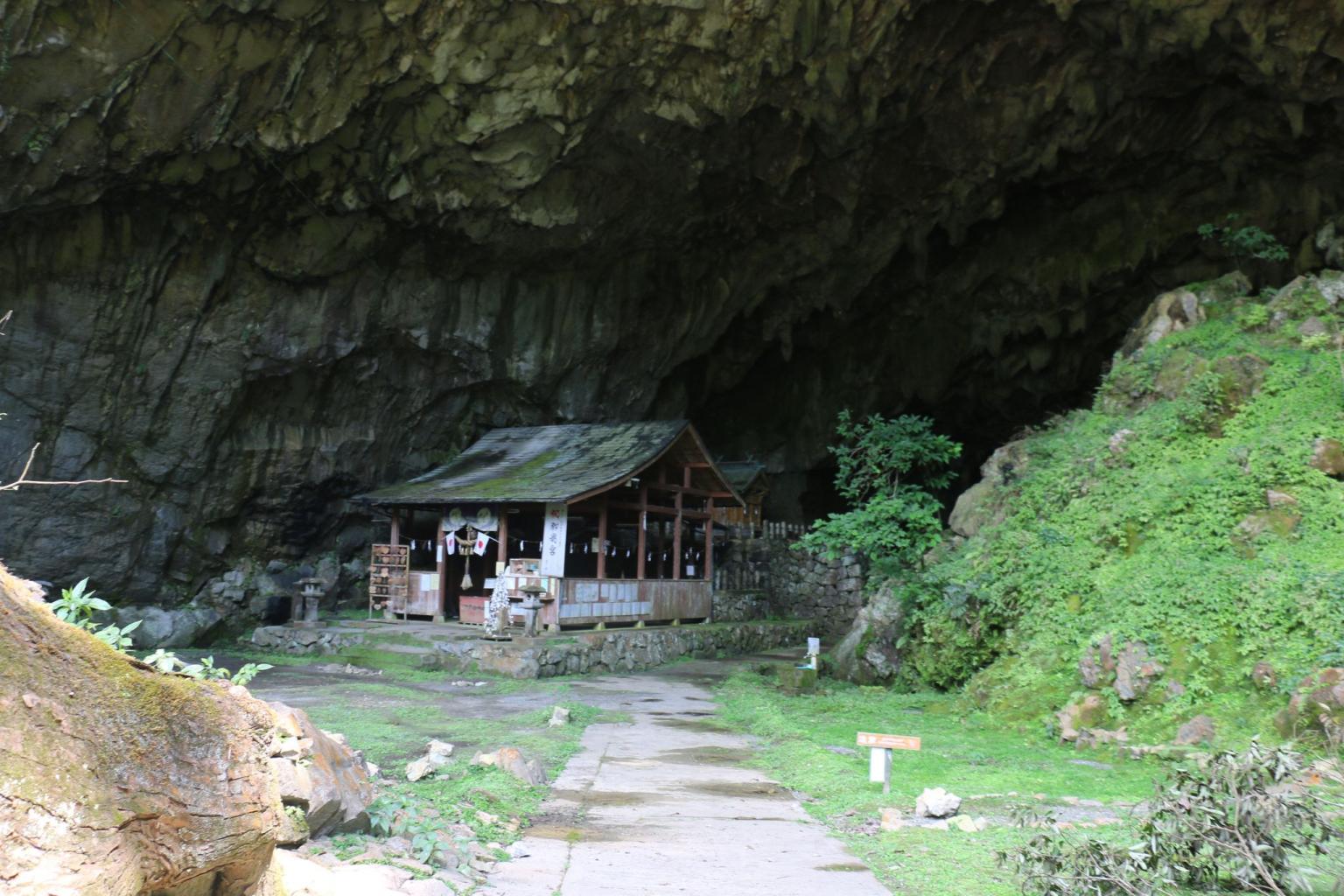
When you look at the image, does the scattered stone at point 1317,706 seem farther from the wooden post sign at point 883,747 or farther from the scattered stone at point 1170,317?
the scattered stone at point 1170,317

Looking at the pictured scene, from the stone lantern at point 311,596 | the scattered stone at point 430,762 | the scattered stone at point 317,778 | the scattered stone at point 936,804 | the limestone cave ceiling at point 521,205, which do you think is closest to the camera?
the scattered stone at point 317,778

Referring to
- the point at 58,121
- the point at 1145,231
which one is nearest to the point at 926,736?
the point at 58,121

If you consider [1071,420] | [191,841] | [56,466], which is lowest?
[191,841]

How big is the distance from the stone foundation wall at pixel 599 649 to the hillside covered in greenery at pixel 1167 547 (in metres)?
4.38

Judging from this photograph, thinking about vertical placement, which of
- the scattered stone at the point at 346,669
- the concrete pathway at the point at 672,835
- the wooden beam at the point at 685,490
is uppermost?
the wooden beam at the point at 685,490

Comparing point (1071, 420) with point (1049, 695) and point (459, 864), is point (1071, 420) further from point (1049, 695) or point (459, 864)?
point (459, 864)

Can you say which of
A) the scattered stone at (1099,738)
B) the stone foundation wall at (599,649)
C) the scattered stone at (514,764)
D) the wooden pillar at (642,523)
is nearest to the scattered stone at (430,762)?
the scattered stone at (514,764)

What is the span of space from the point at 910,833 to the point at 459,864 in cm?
272

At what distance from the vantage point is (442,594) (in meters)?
18.5

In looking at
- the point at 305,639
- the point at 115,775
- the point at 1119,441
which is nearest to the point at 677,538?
the point at 305,639

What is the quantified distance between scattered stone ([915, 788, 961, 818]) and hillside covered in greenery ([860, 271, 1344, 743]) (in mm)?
3571

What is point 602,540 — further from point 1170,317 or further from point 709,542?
point 1170,317

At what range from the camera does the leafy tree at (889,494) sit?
14.6 metres

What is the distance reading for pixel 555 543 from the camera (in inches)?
660
